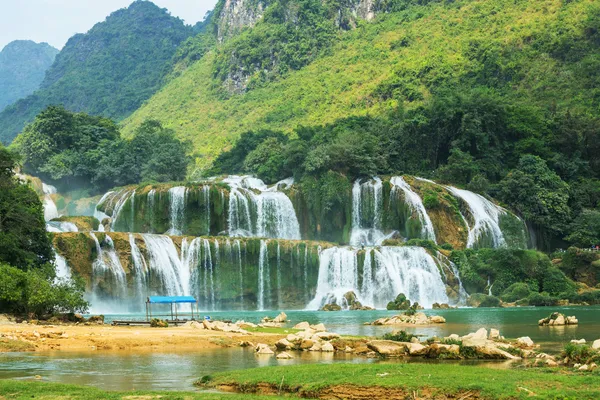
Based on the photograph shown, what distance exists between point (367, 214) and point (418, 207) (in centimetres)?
447

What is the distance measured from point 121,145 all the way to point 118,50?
86254mm

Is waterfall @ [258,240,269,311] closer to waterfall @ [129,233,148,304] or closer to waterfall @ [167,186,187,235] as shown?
waterfall @ [129,233,148,304]

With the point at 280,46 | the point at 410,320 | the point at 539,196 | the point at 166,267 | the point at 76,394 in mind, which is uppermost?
the point at 280,46

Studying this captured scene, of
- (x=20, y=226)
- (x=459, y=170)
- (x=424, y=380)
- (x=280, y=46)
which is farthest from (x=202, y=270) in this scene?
(x=280, y=46)

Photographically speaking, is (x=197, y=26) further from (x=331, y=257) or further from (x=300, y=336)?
(x=300, y=336)

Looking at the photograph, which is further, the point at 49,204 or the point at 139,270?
the point at 49,204

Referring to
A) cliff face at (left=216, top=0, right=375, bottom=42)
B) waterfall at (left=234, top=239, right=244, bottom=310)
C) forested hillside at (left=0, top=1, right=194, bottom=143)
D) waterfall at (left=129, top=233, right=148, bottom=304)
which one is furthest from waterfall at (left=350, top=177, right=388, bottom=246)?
forested hillside at (left=0, top=1, right=194, bottom=143)

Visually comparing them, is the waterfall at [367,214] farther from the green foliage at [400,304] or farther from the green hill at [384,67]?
the green hill at [384,67]

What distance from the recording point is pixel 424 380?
1428 centimetres

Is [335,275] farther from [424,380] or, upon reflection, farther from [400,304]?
[424,380]

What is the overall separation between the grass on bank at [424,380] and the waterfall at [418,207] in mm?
44612

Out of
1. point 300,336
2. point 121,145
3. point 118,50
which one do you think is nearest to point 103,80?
point 118,50

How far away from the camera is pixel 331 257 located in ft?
176

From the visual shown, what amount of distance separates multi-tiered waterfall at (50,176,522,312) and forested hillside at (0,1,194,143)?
7509cm
